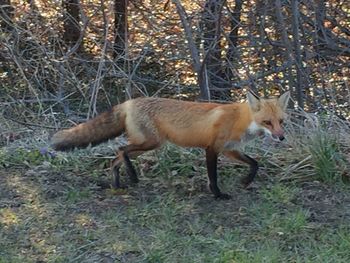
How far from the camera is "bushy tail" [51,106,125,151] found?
620 centimetres

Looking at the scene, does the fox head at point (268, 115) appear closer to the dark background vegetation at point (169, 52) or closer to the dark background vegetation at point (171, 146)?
the dark background vegetation at point (171, 146)

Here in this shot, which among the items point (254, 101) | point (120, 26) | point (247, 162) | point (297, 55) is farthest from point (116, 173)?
point (120, 26)

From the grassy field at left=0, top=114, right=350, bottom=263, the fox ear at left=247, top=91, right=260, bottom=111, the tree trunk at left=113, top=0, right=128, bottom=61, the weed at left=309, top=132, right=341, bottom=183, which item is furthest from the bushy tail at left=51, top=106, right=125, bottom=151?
the tree trunk at left=113, top=0, right=128, bottom=61

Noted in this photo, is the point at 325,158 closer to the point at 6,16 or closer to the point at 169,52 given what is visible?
the point at 169,52

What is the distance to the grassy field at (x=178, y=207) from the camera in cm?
498

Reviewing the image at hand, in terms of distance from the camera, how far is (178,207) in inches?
226

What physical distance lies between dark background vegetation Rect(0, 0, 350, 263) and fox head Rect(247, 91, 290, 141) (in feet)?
1.74

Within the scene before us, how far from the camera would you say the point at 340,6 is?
9.53 m

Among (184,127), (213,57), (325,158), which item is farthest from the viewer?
(213,57)

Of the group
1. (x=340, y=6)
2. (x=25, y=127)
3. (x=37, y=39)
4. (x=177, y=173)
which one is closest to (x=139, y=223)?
(x=177, y=173)

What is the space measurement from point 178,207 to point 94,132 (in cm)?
104

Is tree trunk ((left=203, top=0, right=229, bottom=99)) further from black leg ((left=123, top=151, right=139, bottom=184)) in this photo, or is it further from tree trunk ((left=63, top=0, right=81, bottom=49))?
black leg ((left=123, top=151, right=139, bottom=184))

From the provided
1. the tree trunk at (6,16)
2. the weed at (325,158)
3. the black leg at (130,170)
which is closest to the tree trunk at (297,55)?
the weed at (325,158)

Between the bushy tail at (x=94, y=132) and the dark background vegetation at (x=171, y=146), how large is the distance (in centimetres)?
35
